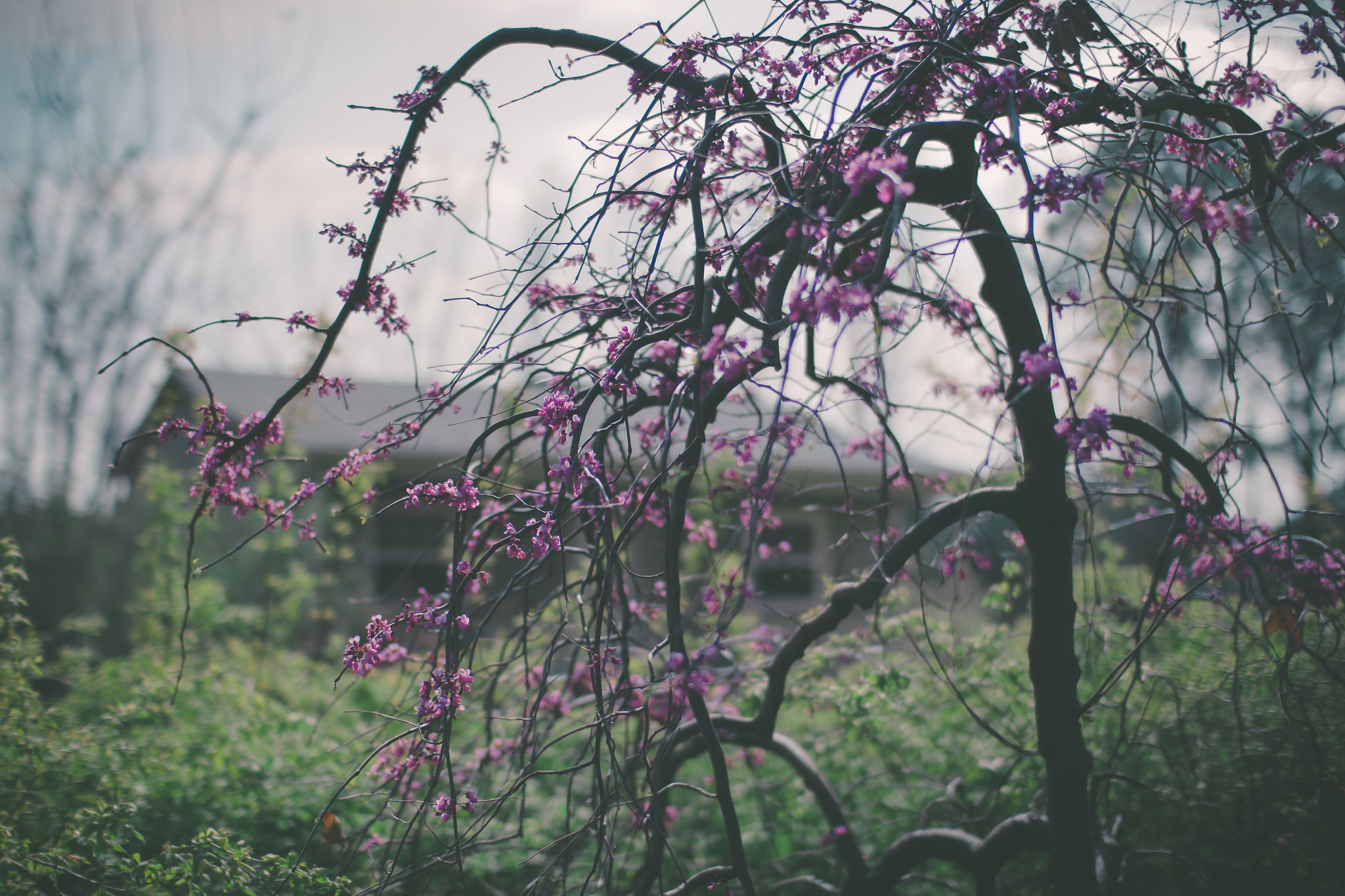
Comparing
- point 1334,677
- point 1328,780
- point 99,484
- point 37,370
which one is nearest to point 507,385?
point 1334,677

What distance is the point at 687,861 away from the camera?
4.46 metres

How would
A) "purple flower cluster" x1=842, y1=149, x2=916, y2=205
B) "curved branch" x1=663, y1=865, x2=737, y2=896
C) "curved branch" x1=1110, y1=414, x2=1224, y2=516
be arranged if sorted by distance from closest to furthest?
"purple flower cluster" x1=842, y1=149, x2=916, y2=205 < "curved branch" x1=663, y1=865, x2=737, y2=896 < "curved branch" x1=1110, y1=414, x2=1224, y2=516

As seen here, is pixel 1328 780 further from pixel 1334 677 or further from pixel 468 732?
pixel 468 732

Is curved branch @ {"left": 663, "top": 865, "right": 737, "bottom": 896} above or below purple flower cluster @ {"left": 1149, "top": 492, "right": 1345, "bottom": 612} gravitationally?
below

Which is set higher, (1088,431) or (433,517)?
(433,517)

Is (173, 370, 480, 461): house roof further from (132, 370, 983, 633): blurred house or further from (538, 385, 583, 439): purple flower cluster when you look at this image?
(538, 385, 583, 439): purple flower cluster

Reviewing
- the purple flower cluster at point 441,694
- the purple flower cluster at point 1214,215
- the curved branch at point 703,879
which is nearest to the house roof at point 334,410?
the purple flower cluster at point 441,694

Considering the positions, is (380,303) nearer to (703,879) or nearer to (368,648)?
(368,648)

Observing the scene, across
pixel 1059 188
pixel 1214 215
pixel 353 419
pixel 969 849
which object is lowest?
→ pixel 969 849

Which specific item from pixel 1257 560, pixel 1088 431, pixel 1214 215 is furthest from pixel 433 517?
pixel 1214 215

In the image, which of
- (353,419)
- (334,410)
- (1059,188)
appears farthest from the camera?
(334,410)

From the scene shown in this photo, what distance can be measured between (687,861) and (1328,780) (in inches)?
119

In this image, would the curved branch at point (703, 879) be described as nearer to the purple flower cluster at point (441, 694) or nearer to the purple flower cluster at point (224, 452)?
the purple flower cluster at point (441, 694)

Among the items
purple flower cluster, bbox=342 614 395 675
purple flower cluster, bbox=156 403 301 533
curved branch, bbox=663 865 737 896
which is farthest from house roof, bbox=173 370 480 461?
curved branch, bbox=663 865 737 896
